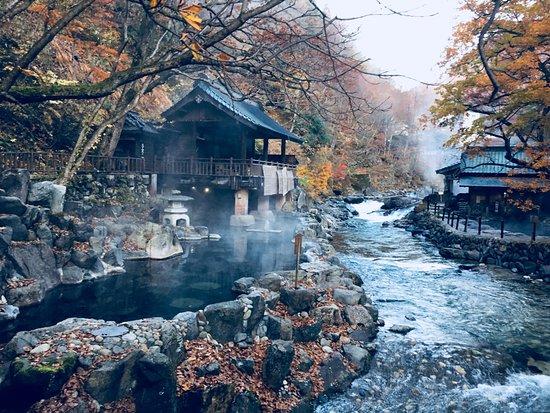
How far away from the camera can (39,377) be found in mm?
4992

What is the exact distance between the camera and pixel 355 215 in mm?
38656

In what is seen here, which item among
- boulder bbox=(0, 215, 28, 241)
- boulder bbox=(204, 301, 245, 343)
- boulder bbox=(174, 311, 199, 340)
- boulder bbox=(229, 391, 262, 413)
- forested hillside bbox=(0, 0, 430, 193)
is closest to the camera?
forested hillside bbox=(0, 0, 430, 193)

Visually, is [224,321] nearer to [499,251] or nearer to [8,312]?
[8,312]

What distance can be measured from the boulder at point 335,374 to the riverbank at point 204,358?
22 mm

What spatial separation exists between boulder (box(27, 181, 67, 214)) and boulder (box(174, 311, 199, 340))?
771 cm

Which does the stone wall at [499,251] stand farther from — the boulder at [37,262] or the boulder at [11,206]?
the boulder at [11,206]

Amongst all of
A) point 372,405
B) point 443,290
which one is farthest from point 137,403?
point 443,290

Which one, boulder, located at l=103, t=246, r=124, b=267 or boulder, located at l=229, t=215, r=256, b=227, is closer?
boulder, located at l=103, t=246, r=124, b=267

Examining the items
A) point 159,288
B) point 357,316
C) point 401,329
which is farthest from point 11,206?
point 401,329

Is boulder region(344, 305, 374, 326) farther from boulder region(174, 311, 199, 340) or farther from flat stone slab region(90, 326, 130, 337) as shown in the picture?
flat stone slab region(90, 326, 130, 337)

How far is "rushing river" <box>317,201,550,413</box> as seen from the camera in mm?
7012

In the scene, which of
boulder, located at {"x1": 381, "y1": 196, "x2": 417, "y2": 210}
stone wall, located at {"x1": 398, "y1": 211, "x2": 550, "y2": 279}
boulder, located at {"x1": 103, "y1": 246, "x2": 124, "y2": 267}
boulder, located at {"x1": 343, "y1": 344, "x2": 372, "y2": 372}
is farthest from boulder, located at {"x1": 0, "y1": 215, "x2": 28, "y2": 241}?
boulder, located at {"x1": 381, "y1": 196, "x2": 417, "y2": 210}

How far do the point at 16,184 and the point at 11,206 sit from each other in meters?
1.47

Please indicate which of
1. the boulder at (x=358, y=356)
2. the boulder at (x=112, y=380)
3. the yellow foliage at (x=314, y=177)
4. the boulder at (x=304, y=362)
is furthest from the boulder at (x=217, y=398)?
the yellow foliage at (x=314, y=177)
